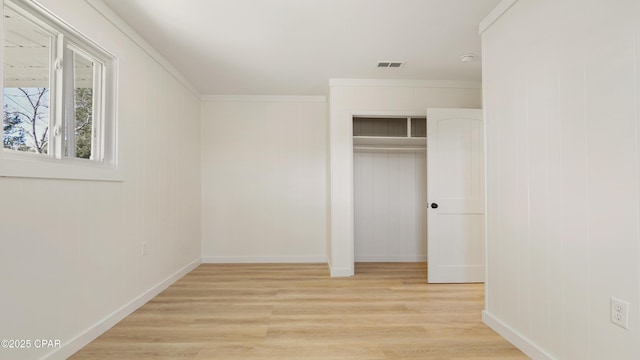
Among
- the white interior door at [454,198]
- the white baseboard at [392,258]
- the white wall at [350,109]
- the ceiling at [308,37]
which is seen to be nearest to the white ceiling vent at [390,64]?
the ceiling at [308,37]

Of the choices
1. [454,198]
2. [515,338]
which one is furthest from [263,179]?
[515,338]

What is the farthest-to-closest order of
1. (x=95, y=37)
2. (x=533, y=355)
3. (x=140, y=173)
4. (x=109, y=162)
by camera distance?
(x=140, y=173), (x=109, y=162), (x=95, y=37), (x=533, y=355)

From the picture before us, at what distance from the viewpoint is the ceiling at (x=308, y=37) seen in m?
2.34

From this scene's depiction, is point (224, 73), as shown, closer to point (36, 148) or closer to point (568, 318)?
point (36, 148)

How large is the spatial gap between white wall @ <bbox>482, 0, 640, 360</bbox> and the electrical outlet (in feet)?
0.08

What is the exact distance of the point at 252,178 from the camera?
4.55 metres

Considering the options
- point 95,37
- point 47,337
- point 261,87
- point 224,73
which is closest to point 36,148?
point 95,37

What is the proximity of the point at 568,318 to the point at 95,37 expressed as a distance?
3480 mm

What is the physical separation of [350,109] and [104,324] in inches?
125

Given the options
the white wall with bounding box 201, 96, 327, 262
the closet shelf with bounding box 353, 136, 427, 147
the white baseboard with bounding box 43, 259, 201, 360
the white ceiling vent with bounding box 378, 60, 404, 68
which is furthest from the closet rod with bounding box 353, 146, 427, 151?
the white baseboard with bounding box 43, 259, 201, 360

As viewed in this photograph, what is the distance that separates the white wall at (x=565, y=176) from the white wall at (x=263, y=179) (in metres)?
2.58

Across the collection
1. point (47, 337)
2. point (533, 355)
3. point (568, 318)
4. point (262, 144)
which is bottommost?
point (533, 355)

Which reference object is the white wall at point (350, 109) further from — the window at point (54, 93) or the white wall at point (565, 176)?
the window at point (54, 93)

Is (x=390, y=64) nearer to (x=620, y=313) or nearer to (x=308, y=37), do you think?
(x=308, y=37)
